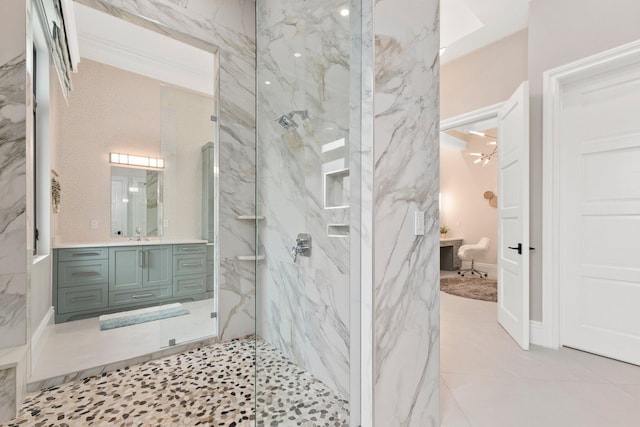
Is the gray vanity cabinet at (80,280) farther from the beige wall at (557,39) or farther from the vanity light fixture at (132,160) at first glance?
the beige wall at (557,39)

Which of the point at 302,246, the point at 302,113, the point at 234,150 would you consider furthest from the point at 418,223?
the point at 234,150

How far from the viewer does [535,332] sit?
267cm

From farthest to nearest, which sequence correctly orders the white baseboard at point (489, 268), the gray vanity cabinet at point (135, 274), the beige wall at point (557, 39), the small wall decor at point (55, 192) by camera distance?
the white baseboard at point (489, 268) < the gray vanity cabinet at point (135, 274) < the small wall decor at point (55, 192) < the beige wall at point (557, 39)

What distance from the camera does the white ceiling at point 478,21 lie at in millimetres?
2957

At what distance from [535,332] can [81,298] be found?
468 centimetres

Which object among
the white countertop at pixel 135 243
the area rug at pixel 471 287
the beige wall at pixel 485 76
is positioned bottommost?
the area rug at pixel 471 287

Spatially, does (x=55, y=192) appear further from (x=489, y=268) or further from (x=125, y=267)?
(x=489, y=268)

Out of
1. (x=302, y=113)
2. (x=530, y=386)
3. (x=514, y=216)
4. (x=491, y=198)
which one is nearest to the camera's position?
(x=302, y=113)

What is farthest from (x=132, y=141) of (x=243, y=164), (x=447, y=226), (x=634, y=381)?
(x=447, y=226)

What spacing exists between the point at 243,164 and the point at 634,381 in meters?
3.46

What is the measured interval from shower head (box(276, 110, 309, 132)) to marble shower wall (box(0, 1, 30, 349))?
1.59 meters

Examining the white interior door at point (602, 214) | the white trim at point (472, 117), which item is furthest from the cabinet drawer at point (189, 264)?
the white interior door at point (602, 214)

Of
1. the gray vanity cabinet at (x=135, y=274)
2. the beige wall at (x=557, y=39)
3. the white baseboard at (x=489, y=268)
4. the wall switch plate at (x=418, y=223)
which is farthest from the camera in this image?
the white baseboard at (x=489, y=268)

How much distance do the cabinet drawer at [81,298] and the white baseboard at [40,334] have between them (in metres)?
0.12
